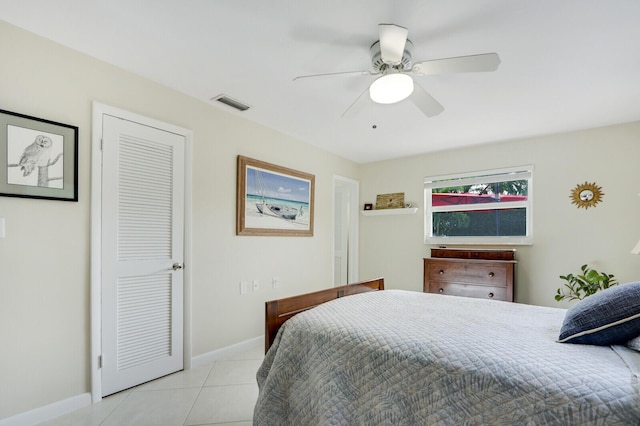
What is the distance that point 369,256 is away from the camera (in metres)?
4.95

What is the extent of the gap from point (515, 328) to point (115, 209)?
A: 2628 millimetres

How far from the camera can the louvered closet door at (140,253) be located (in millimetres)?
2273

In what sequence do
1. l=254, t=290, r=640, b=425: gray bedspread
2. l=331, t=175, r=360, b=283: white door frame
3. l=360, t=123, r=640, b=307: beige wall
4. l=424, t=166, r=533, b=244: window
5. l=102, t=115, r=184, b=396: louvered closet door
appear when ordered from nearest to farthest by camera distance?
l=254, t=290, r=640, b=425: gray bedspread → l=102, t=115, r=184, b=396: louvered closet door → l=360, t=123, r=640, b=307: beige wall → l=424, t=166, r=533, b=244: window → l=331, t=175, r=360, b=283: white door frame

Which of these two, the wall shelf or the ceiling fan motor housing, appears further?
the wall shelf

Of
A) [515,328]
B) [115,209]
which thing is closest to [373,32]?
[515,328]

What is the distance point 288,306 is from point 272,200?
5.85 feet

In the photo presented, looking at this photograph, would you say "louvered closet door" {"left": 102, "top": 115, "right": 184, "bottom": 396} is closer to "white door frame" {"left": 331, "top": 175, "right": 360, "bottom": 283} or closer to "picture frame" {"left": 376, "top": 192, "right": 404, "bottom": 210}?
"white door frame" {"left": 331, "top": 175, "right": 360, "bottom": 283}

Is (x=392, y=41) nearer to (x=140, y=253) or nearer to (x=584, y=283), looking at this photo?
(x=140, y=253)

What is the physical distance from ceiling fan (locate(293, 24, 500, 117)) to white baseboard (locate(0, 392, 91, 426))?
2.50 metres

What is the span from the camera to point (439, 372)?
48.9 inches

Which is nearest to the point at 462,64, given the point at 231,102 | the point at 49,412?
the point at 231,102

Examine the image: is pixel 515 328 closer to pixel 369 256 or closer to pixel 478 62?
pixel 478 62

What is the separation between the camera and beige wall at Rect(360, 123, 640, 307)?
3221mm

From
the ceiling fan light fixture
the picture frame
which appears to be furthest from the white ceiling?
the picture frame
